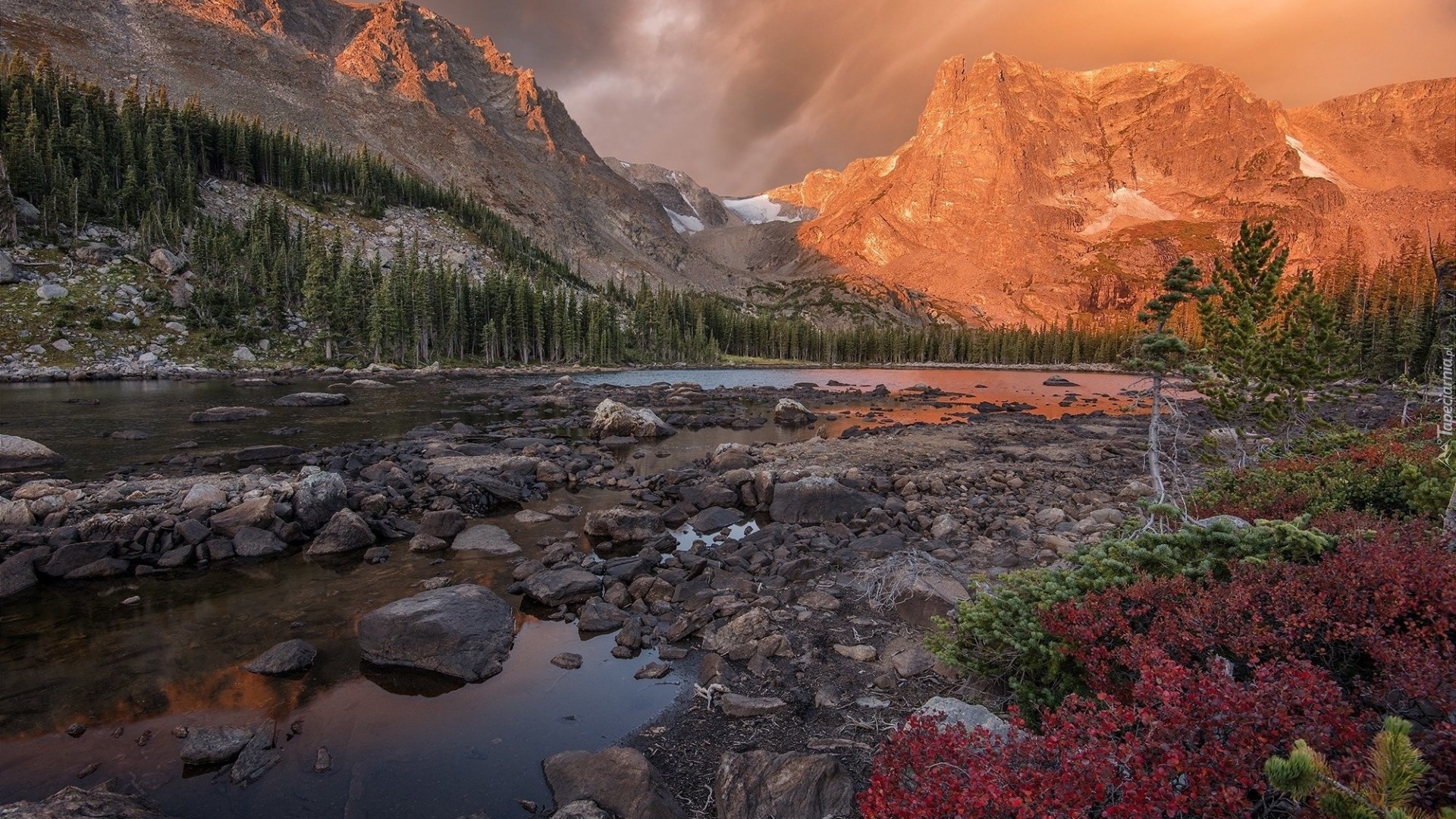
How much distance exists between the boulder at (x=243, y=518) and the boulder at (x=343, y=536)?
5.04ft

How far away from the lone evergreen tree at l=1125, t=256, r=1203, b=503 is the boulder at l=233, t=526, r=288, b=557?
20.1m

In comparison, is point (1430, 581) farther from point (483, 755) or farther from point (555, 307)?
point (555, 307)

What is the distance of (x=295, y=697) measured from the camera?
9.66 meters

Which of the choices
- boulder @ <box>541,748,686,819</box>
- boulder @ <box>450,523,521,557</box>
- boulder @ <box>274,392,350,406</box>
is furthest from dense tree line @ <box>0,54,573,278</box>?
boulder @ <box>541,748,686,819</box>

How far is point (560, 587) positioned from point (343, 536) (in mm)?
A: 7271

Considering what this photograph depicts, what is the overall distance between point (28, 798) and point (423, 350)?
101509mm

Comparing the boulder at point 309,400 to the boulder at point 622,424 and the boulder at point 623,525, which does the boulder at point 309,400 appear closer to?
the boulder at point 622,424

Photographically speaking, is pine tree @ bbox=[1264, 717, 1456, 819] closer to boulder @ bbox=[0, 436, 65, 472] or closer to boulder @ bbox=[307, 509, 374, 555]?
boulder @ bbox=[307, 509, 374, 555]

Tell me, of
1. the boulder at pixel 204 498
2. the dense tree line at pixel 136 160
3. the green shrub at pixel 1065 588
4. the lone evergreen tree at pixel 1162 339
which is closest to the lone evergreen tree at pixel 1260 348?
the lone evergreen tree at pixel 1162 339

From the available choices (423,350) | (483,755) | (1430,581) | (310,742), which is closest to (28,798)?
(310,742)

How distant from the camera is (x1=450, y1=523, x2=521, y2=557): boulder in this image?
16.6m

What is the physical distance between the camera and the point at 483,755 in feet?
27.6

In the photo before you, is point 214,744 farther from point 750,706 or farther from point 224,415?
point 224,415

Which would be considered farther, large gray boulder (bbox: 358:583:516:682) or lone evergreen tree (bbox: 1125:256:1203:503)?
large gray boulder (bbox: 358:583:516:682)
